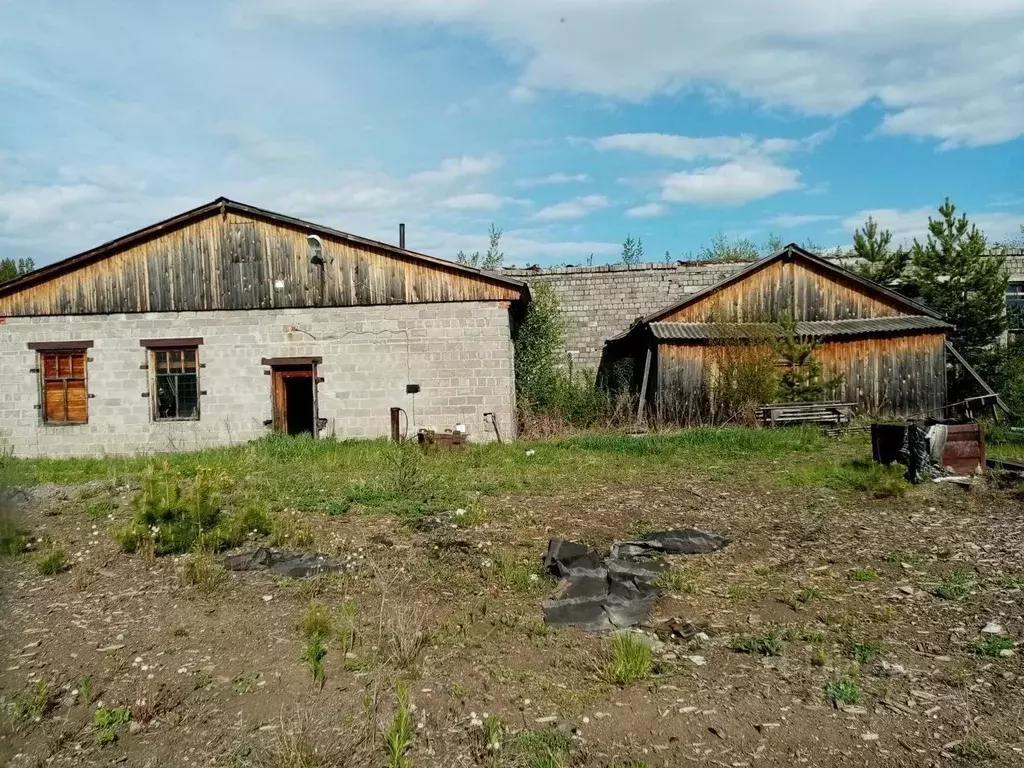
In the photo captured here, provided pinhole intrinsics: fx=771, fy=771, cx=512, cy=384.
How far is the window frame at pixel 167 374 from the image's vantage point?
16.3 metres

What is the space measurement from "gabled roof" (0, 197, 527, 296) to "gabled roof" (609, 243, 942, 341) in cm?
456

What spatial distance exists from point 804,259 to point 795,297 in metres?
0.96

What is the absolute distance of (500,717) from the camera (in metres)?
4.35

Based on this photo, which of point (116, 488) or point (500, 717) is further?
point (116, 488)

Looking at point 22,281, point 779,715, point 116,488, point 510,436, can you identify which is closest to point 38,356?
point 22,281

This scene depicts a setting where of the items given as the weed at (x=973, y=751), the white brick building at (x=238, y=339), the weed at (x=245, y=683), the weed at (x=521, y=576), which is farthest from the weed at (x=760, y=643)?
the white brick building at (x=238, y=339)

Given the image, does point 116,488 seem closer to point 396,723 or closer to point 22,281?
point 22,281

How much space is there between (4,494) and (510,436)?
13.7 m

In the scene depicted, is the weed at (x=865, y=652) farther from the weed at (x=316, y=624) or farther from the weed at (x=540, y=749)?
the weed at (x=316, y=624)

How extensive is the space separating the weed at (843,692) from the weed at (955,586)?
196 cm

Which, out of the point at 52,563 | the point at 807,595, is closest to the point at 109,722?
the point at 52,563

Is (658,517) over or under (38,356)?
under

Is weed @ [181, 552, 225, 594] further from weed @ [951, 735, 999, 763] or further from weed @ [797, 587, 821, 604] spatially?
weed @ [951, 735, 999, 763]

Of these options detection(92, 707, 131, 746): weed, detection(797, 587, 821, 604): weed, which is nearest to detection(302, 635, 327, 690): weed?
detection(92, 707, 131, 746): weed
